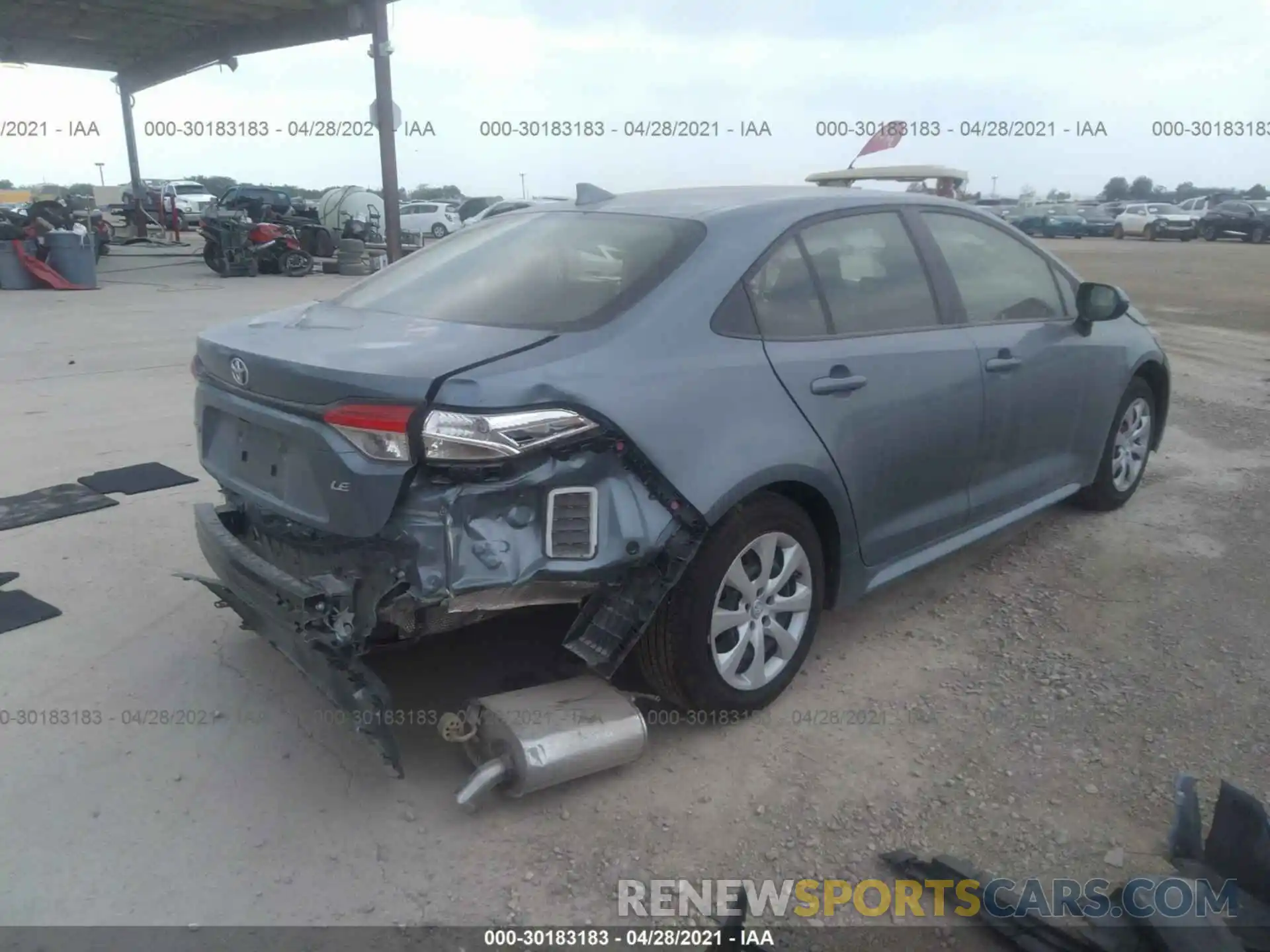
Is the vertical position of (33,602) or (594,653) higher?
(594,653)

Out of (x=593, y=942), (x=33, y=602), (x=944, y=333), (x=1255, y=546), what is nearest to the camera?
(x=593, y=942)

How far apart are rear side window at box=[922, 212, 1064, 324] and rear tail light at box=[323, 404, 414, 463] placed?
2.32m

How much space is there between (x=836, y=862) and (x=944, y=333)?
6.50ft

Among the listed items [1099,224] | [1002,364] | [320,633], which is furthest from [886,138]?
[1099,224]

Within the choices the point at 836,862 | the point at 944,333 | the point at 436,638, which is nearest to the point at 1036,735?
the point at 836,862

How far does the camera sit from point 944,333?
370cm

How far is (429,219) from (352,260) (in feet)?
41.5

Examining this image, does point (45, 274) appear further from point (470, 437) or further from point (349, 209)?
point (470, 437)

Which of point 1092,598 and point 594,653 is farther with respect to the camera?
point 1092,598

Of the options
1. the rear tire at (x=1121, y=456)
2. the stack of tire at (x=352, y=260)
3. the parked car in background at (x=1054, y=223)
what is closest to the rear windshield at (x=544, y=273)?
the rear tire at (x=1121, y=456)

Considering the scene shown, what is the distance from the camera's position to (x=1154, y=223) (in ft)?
113

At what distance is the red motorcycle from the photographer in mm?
18172

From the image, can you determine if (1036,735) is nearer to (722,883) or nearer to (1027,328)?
(722,883)

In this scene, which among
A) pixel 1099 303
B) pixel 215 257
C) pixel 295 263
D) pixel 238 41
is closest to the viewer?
pixel 1099 303
